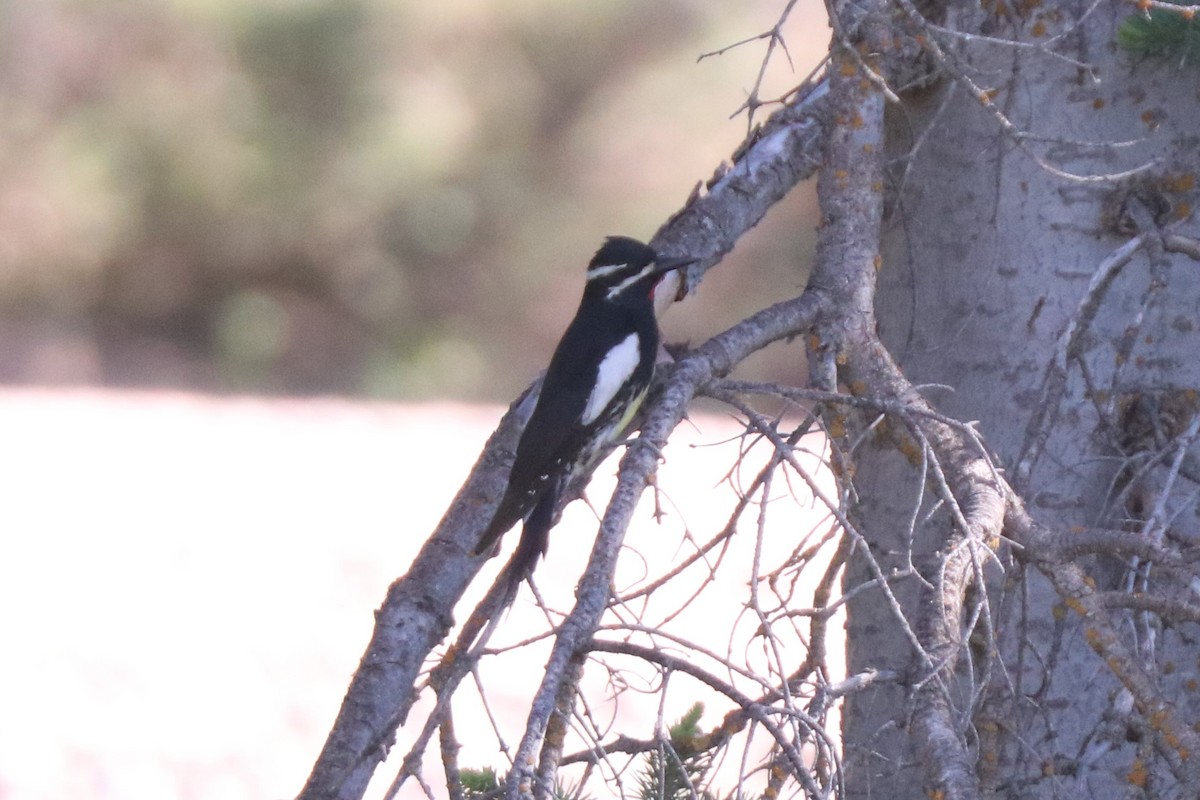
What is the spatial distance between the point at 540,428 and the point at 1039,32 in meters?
1.23

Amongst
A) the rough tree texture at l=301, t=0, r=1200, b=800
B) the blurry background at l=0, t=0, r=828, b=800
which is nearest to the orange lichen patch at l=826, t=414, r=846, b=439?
the rough tree texture at l=301, t=0, r=1200, b=800

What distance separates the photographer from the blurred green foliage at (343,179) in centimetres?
1305

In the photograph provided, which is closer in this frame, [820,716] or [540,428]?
[820,716]

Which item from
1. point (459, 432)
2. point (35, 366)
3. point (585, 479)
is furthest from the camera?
point (35, 366)

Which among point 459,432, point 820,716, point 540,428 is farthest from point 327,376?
point 820,716

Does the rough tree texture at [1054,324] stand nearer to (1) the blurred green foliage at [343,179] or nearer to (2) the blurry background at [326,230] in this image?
(2) the blurry background at [326,230]

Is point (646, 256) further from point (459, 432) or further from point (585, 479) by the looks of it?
point (459, 432)

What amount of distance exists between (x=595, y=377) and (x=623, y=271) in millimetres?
260

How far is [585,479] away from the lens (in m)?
2.47

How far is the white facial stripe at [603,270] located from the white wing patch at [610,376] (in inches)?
7.0

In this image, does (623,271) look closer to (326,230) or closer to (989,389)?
(989,389)

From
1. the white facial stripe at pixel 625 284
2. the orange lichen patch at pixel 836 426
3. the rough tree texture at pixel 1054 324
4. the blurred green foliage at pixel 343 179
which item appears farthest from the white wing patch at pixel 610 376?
the blurred green foliage at pixel 343 179

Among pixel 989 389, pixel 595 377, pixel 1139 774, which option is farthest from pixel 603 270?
pixel 1139 774

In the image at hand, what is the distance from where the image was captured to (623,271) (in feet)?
10.1
